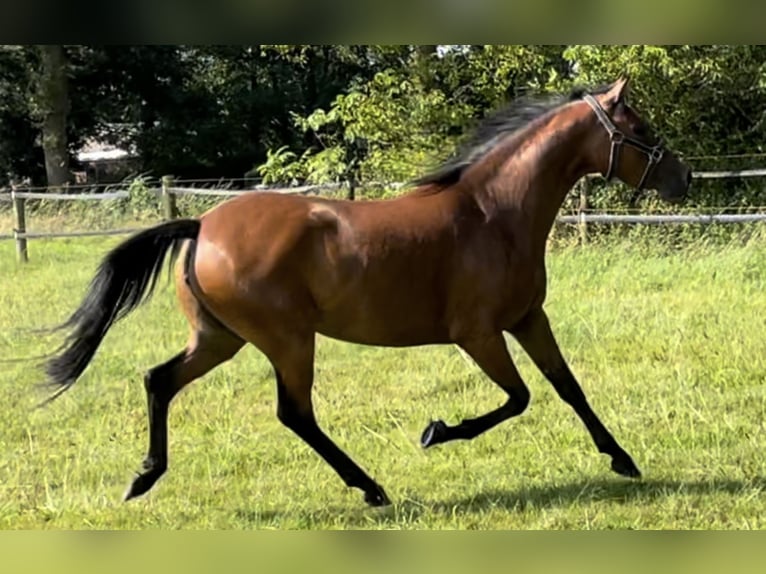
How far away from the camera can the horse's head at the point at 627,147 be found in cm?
356

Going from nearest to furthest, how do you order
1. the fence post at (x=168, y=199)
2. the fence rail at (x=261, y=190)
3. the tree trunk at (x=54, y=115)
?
the fence rail at (x=261, y=190) < the tree trunk at (x=54, y=115) < the fence post at (x=168, y=199)

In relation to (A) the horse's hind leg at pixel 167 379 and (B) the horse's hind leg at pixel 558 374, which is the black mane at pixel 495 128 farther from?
(A) the horse's hind leg at pixel 167 379

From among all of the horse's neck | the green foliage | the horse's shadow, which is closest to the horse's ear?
the horse's neck

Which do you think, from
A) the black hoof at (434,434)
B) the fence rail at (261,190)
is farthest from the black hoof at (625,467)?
the fence rail at (261,190)

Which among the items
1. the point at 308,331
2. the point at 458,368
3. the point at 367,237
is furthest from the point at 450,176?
the point at 458,368

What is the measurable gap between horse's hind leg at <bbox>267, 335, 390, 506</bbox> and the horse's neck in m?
0.98

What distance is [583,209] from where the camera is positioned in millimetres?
9305

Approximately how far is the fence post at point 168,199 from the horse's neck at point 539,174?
7.69 metres

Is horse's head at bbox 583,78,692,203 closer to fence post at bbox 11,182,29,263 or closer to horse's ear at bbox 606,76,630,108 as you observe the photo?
horse's ear at bbox 606,76,630,108

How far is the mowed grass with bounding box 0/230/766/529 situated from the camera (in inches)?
138

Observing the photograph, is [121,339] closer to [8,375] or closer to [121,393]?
[8,375]

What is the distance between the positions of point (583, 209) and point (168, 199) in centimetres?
488

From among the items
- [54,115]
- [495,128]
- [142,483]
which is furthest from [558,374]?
[54,115]

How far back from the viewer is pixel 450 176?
3.71 m
